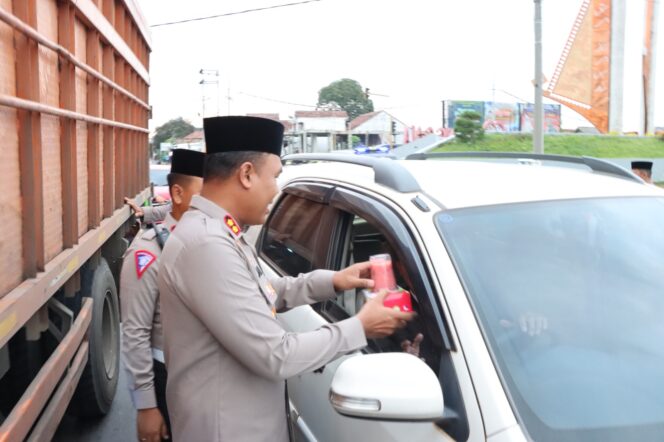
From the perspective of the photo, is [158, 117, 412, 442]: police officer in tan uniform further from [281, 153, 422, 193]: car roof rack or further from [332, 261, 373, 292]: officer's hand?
[281, 153, 422, 193]: car roof rack

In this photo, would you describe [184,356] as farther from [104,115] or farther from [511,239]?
[104,115]

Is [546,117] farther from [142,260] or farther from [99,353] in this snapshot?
[142,260]

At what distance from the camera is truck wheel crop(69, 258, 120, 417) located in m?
3.82

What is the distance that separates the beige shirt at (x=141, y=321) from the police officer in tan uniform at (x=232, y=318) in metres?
0.67

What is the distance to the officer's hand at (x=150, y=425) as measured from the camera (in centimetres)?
253

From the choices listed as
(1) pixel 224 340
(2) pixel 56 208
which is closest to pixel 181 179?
(2) pixel 56 208

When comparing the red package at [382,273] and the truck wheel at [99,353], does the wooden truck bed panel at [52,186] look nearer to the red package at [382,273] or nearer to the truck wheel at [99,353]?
the truck wheel at [99,353]

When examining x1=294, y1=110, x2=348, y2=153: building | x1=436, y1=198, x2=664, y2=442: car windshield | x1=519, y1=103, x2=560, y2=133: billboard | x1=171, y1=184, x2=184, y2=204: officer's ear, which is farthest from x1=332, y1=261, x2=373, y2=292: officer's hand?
x1=519, y1=103, x2=560, y2=133: billboard

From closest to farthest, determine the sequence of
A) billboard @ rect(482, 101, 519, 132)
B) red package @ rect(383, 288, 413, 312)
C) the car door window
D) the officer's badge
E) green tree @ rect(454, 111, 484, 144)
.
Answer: red package @ rect(383, 288, 413, 312) < the car door window < the officer's badge < green tree @ rect(454, 111, 484, 144) < billboard @ rect(482, 101, 519, 132)

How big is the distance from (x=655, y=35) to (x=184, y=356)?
44.3 metres

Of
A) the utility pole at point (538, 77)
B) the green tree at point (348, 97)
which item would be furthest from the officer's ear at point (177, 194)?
the green tree at point (348, 97)

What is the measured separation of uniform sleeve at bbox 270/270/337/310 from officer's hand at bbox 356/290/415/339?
48cm

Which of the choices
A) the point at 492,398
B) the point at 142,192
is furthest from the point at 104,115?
the point at 492,398

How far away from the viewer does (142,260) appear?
2736 mm
